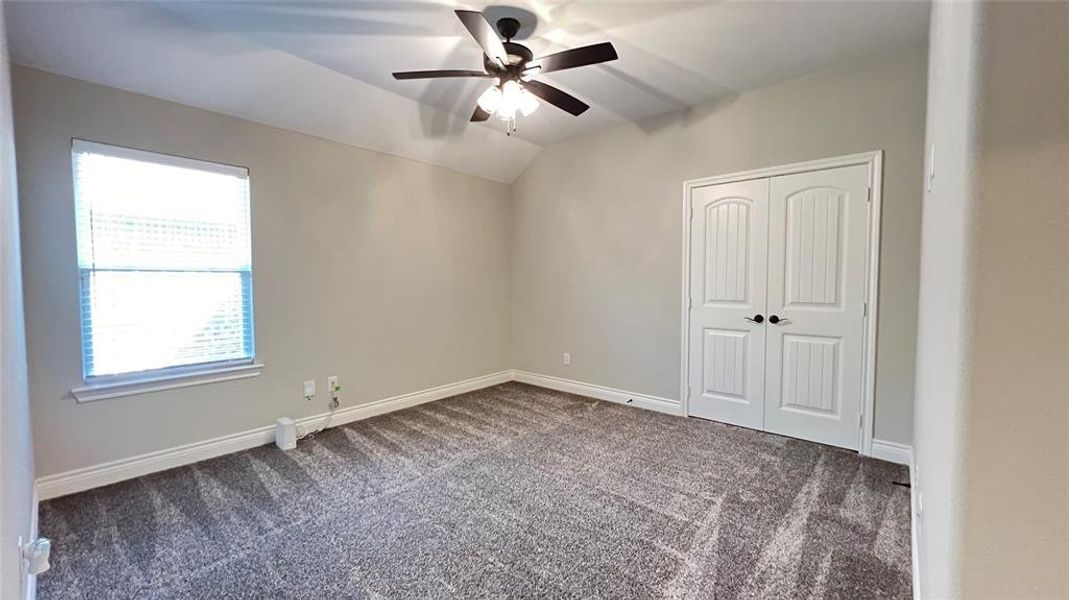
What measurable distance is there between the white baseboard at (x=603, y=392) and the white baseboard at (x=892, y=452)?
1.37m

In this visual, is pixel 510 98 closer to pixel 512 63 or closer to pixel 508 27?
pixel 512 63

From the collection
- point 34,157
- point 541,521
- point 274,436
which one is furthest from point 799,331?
point 34,157

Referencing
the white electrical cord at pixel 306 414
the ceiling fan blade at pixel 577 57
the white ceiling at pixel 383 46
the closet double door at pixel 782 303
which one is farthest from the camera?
the white electrical cord at pixel 306 414

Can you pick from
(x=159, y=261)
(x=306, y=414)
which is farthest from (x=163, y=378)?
(x=306, y=414)

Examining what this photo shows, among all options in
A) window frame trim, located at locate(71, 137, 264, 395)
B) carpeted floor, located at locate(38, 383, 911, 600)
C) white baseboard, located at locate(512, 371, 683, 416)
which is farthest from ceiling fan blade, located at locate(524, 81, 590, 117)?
white baseboard, located at locate(512, 371, 683, 416)

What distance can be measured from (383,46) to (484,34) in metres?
1.03

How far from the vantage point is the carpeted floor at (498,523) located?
1.78 meters

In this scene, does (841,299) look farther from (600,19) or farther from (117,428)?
(117,428)

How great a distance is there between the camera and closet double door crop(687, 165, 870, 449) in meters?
3.04

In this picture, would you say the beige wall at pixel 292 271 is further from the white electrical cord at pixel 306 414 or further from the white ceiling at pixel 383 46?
the white ceiling at pixel 383 46

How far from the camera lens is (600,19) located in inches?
96.0

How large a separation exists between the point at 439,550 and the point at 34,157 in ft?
9.89

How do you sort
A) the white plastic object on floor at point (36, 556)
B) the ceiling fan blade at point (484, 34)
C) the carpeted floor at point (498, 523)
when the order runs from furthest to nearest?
the ceiling fan blade at point (484, 34)
the carpeted floor at point (498, 523)
the white plastic object on floor at point (36, 556)

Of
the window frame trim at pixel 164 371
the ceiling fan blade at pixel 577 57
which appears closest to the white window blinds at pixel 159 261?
the window frame trim at pixel 164 371
